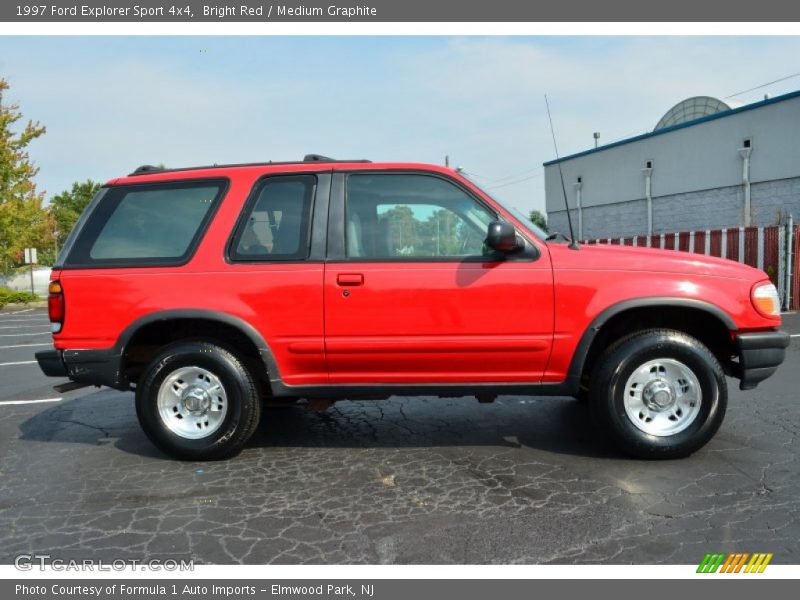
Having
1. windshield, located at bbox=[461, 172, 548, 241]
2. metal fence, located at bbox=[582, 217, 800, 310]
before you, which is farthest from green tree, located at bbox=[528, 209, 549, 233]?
metal fence, located at bbox=[582, 217, 800, 310]

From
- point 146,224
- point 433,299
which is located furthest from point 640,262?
point 146,224

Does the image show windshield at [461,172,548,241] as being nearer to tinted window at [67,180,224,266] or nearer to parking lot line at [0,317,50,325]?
tinted window at [67,180,224,266]

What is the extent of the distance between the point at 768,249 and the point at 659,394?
12239mm

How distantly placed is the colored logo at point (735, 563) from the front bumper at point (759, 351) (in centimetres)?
148

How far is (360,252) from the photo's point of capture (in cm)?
393

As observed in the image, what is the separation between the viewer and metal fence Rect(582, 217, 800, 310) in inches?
521

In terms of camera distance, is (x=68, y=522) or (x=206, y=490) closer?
(x=68, y=522)

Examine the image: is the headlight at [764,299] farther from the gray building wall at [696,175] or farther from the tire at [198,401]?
the gray building wall at [696,175]

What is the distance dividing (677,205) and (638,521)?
26.1 m

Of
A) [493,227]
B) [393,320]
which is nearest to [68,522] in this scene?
[393,320]

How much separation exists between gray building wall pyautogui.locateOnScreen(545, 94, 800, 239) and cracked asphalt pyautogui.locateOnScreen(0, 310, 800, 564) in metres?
20.3

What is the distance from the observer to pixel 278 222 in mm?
4051

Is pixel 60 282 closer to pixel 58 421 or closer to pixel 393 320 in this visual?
pixel 58 421

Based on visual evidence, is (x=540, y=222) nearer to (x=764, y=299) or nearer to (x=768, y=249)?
(x=768, y=249)
